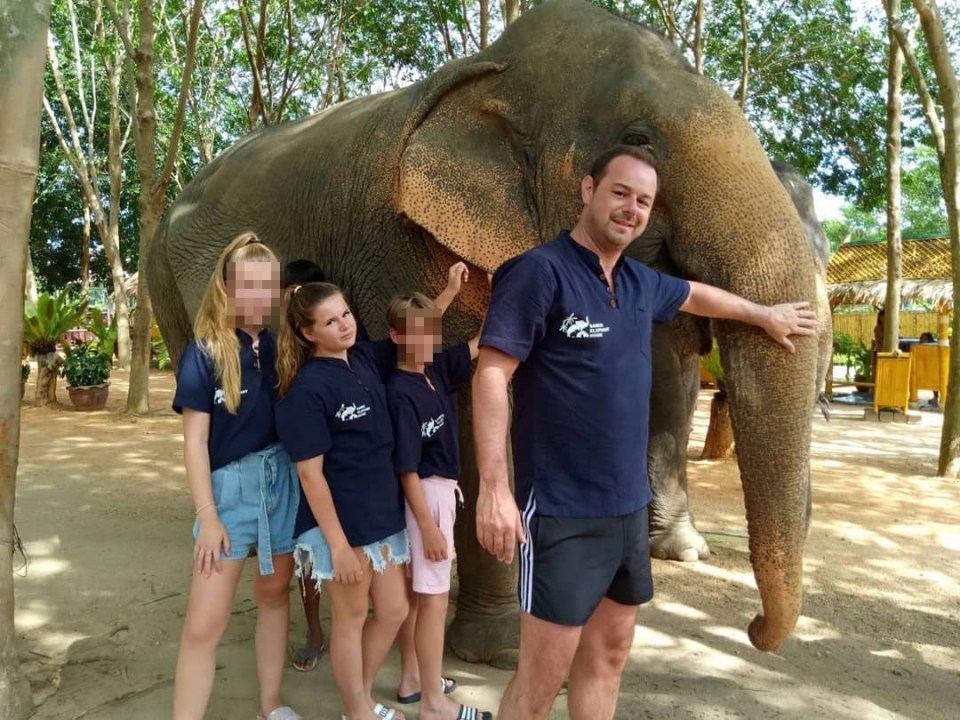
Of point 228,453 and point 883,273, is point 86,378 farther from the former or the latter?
point 883,273

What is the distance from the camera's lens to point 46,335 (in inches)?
489

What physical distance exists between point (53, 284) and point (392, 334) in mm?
31755

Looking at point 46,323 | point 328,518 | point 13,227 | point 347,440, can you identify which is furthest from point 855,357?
point 13,227

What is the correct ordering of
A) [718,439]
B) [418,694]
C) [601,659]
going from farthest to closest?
1. [718,439]
2. [418,694]
3. [601,659]

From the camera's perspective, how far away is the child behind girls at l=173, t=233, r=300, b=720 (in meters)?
2.59

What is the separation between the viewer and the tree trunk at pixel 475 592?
11.3 ft

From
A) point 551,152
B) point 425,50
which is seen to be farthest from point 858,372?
point 551,152

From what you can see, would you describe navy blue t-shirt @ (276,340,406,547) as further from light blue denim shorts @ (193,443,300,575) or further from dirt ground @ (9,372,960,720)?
dirt ground @ (9,372,960,720)

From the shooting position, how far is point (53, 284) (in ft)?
100

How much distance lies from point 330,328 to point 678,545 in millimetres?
3116

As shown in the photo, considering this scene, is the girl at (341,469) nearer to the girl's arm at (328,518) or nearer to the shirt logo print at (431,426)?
the girl's arm at (328,518)

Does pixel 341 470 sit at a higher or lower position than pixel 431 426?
lower

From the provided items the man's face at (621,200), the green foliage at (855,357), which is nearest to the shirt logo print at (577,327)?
the man's face at (621,200)

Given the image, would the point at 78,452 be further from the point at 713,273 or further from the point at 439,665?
the point at 713,273
